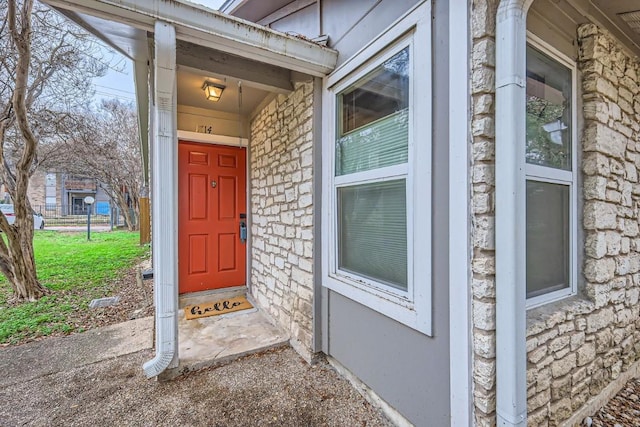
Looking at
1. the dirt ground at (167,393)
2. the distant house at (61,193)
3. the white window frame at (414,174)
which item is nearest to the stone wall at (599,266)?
the white window frame at (414,174)

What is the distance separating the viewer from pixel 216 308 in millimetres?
3648

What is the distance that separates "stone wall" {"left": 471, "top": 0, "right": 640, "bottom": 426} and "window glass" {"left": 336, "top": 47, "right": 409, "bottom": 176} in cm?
49

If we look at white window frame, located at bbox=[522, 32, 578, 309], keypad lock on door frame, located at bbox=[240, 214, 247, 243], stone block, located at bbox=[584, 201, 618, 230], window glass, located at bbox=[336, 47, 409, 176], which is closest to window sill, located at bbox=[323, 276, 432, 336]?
white window frame, located at bbox=[522, 32, 578, 309]

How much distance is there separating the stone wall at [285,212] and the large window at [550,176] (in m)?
1.55

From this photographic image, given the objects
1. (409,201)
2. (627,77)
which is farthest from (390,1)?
(627,77)

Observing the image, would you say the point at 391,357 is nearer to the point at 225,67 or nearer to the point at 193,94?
the point at 225,67

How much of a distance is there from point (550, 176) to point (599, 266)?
72 centimetres

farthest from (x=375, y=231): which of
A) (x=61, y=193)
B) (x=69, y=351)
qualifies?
(x=61, y=193)

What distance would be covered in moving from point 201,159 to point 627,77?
420 centimetres

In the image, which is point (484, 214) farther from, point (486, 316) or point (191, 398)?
point (191, 398)

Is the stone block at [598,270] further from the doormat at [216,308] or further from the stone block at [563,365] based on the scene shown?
the doormat at [216,308]

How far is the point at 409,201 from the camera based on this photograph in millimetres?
1723

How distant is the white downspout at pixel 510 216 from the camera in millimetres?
1297

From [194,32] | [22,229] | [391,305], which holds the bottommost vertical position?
[391,305]
